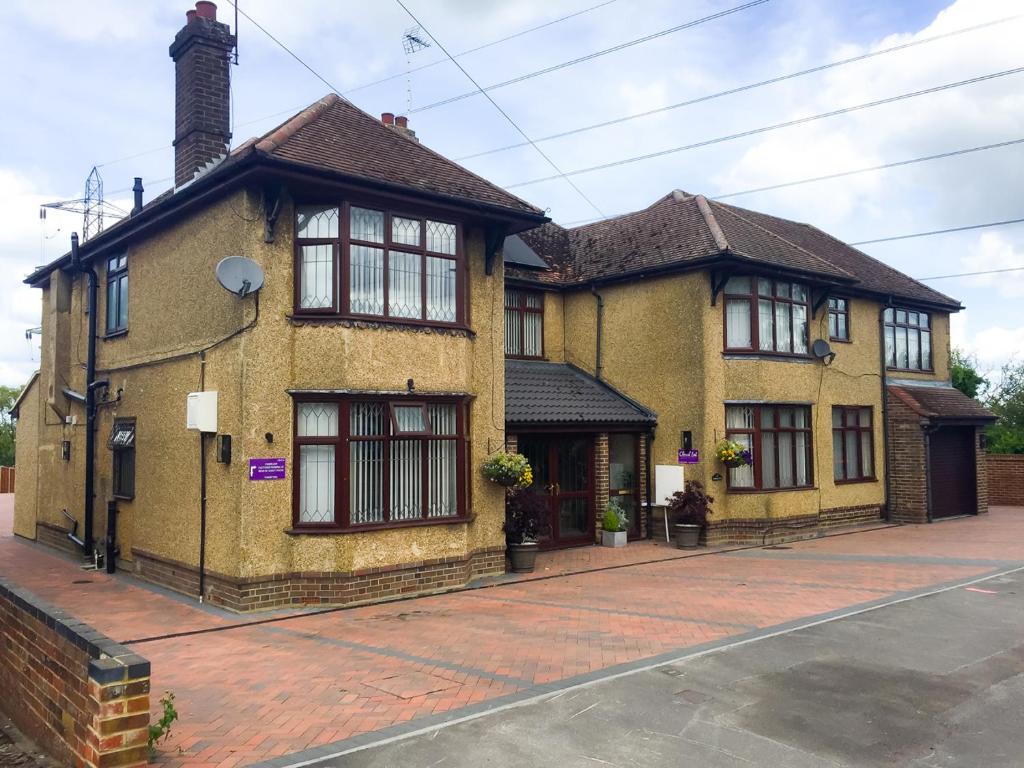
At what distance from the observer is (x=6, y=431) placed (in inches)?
2271

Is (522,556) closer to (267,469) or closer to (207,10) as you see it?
(267,469)

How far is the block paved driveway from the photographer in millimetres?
6094

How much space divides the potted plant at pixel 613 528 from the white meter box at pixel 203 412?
7755mm

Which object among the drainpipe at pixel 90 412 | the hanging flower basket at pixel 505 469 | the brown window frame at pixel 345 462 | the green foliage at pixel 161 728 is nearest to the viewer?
the green foliage at pixel 161 728

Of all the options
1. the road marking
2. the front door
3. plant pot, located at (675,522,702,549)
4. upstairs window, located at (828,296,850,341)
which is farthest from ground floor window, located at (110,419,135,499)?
upstairs window, located at (828,296,850,341)

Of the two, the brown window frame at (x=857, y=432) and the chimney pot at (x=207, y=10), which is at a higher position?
the chimney pot at (x=207, y=10)

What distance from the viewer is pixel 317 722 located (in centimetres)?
592

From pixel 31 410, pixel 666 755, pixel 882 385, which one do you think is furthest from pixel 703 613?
pixel 31 410

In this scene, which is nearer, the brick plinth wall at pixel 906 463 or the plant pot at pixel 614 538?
the plant pot at pixel 614 538

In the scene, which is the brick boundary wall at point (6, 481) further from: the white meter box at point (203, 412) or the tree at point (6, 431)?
the white meter box at point (203, 412)

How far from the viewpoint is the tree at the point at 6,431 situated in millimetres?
52031

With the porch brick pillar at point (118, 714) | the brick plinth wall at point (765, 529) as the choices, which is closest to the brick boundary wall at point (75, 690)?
the porch brick pillar at point (118, 714)

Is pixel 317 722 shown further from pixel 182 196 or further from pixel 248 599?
pixel 182 196

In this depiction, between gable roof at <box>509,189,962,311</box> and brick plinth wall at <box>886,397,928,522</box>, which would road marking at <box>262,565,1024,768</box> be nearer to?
gable roof at <box>509,189,962,311</box>
